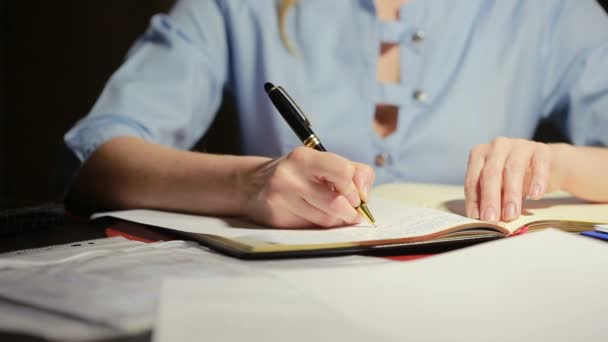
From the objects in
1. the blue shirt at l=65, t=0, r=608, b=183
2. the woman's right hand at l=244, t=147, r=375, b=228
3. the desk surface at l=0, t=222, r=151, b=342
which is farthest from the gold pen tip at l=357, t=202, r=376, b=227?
the blue shirt at l=65, t=0, r=608, b=183

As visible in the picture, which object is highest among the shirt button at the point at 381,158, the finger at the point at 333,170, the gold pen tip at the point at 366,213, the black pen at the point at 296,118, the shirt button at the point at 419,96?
the shirt button at the point at 419,96

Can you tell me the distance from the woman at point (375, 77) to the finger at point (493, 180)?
30 cm

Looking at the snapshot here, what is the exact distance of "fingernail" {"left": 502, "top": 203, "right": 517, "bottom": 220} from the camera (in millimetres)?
632

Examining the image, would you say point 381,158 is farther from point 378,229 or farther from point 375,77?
point 378,229

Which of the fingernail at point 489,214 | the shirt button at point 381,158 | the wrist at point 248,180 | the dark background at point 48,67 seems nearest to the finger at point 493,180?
the fingernail at point 489,214

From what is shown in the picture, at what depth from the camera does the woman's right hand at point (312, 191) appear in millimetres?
580

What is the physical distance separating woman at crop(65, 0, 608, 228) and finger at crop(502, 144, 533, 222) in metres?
0.31

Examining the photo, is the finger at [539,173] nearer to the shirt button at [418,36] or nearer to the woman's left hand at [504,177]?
the woman's left hand at [504,177]

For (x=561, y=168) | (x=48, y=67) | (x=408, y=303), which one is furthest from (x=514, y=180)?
(x=48, y=67)

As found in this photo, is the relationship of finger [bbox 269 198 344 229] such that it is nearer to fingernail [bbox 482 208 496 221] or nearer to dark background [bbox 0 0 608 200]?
fingernail [bbox 482 208 496 221]

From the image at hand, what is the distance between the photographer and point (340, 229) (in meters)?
0.59

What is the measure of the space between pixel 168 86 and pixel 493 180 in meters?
0.56

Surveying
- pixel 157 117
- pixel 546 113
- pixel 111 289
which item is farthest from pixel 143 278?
pixel 546 113

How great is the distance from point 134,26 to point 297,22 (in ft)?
1.94
